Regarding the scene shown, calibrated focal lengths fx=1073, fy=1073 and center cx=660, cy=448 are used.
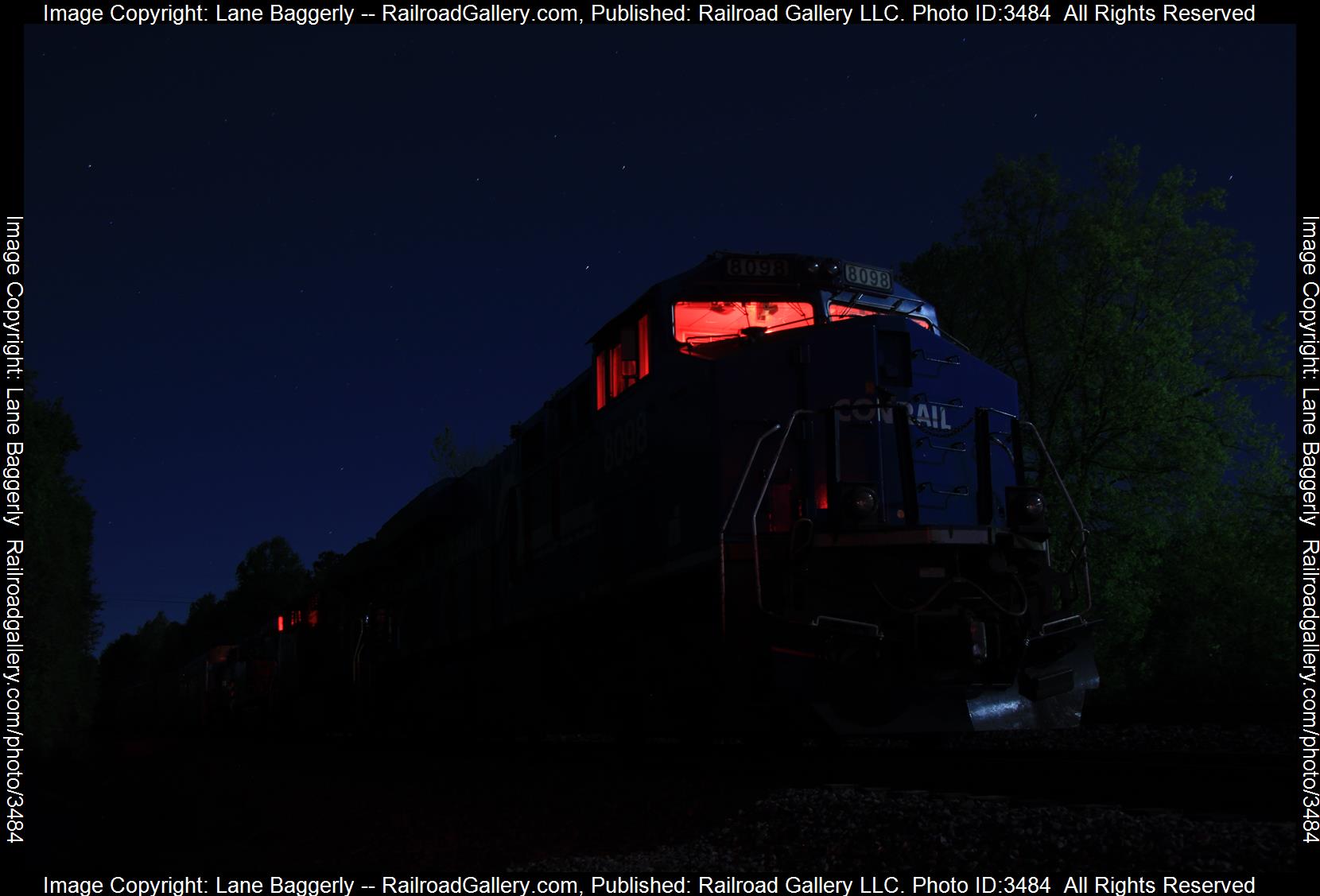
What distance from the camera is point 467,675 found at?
16875 mm

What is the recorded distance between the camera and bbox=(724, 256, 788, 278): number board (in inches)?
423

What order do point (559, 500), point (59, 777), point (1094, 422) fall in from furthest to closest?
point (59, 777) < point (1094, 422) < point (559, 500)

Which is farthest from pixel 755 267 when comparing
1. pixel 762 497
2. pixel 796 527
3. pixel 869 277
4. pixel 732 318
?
pixel 796 527


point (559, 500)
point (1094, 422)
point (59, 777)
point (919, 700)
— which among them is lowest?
point (59, 777)

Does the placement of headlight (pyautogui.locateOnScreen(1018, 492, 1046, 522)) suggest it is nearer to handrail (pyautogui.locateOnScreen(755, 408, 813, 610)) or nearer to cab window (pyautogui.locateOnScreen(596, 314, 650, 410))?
handrail (pyautogui.locateOnScreen(755, 408, 813, 610))

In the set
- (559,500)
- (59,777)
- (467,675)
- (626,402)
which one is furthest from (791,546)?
(59,777)

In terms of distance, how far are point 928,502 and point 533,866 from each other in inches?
198

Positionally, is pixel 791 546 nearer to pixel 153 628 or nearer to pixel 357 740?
pixel 357 740

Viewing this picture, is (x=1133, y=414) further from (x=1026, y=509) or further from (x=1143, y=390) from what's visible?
(x=1026, y=509)

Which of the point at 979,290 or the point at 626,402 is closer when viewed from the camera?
the point at 626,402

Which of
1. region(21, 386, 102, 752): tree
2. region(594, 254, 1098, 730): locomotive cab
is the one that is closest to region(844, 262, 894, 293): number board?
region(594, 254, 1098, 730): locomotive cab

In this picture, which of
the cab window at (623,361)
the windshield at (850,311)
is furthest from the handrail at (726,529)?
the cab window at (623,361)

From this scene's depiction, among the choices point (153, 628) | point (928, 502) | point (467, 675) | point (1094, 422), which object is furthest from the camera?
point (153, 628)

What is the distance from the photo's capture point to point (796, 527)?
9289 mm
